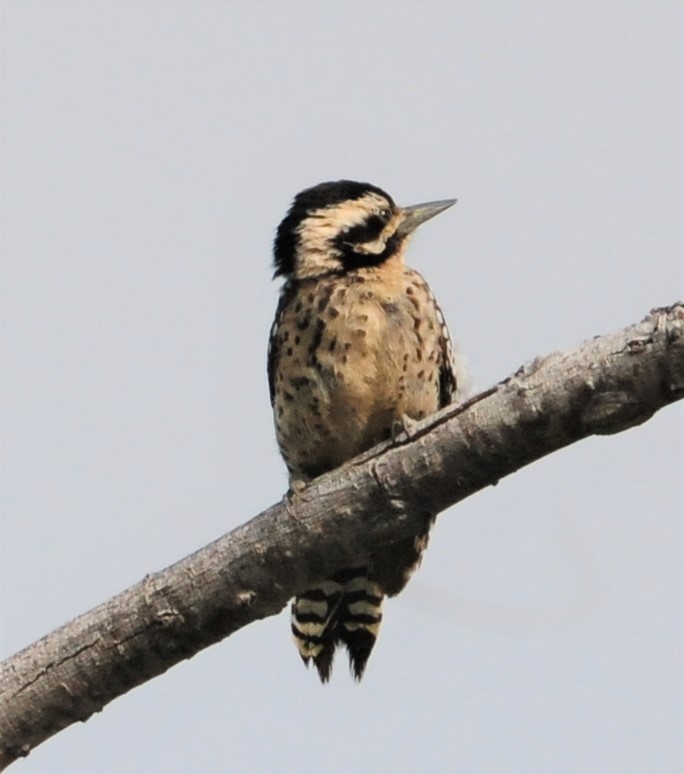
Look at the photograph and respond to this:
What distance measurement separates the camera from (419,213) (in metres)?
6.02

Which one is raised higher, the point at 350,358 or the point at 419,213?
the point at 419,213

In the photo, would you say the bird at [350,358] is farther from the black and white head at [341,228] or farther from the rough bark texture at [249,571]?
the rough bark texture at [249,571]

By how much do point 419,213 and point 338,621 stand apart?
168cm

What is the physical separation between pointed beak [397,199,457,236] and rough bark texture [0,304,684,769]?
190 centimetres

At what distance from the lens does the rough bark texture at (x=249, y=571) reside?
4062 mm

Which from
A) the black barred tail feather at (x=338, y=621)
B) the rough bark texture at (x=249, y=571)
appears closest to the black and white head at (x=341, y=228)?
the black barred tail feather at (x=338, y=621)

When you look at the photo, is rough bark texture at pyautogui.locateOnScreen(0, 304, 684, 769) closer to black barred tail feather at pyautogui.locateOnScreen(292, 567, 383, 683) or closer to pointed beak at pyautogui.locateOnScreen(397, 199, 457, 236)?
black barred tail feather at pyautogui.locateOnScreen(292, 567, 383, 683)

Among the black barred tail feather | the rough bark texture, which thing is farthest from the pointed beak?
the rough bark texture

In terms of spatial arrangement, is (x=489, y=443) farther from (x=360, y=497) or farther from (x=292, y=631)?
(x=292, y=631)

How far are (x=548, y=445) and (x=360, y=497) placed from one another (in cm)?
61

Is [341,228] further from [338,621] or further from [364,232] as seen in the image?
[338,621]

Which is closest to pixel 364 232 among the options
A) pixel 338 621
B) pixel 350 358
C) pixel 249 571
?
pixel 350 358

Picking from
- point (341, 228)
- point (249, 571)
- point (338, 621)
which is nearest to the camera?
point (249, 571)

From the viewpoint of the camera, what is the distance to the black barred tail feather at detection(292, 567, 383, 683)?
5.68m
